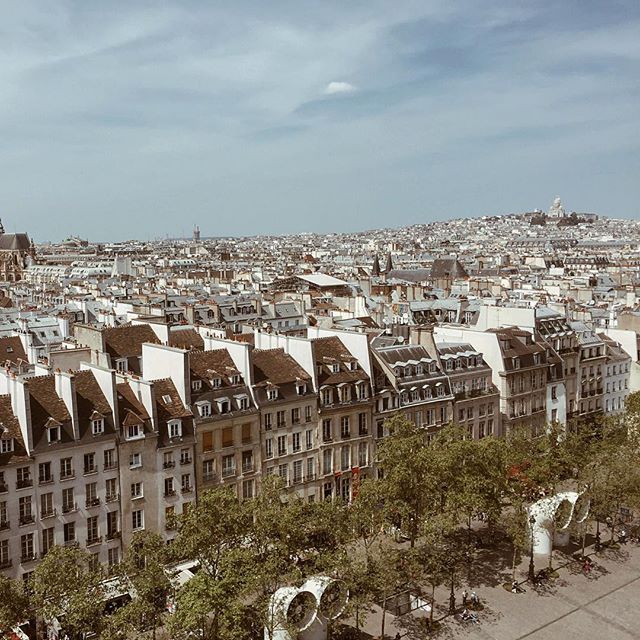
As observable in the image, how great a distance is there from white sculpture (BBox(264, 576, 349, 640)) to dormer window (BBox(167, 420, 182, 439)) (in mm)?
13538

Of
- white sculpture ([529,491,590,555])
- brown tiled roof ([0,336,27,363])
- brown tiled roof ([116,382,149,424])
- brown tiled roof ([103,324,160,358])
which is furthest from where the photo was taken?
brown tiled roof ([0,336,27,363])

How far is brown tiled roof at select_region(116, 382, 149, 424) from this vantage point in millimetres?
47000

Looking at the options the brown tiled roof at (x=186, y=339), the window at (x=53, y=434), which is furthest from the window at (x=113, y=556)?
the brown tiled roof at (x=186, y=339)

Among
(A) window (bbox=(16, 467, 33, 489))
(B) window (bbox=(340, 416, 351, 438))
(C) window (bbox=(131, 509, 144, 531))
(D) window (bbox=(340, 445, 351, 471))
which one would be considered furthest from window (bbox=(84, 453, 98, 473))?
(D) window (bbox=(340, 445, 351, 471))

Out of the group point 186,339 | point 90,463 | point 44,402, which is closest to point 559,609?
point 90,463

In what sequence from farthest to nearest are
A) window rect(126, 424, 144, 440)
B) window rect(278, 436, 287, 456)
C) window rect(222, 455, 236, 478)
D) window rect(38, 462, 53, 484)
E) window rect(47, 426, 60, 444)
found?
window rect(278, 436, 287, 456)
window rect(222, 455, 236, 478)
window rect(126, 424, 144, 440)
window rect(47, 426, 60, 444)
window rect(38, 462, 53, 484)

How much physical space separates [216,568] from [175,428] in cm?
1118

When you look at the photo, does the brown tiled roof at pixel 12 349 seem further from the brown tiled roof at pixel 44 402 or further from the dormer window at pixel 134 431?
the dormer window at pixel 134 431

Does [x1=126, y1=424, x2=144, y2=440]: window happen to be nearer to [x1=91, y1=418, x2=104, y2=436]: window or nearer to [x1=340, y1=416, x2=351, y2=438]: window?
[x1=91, y1=418, x2=104, y2=436]: window

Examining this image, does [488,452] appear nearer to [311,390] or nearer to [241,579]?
[311,390]

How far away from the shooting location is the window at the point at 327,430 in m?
56.2

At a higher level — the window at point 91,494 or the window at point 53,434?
the window at point 53,434

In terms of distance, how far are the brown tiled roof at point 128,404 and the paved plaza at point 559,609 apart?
719 inches

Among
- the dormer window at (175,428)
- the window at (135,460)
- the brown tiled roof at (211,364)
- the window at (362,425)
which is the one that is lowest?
the window at (362,425)
